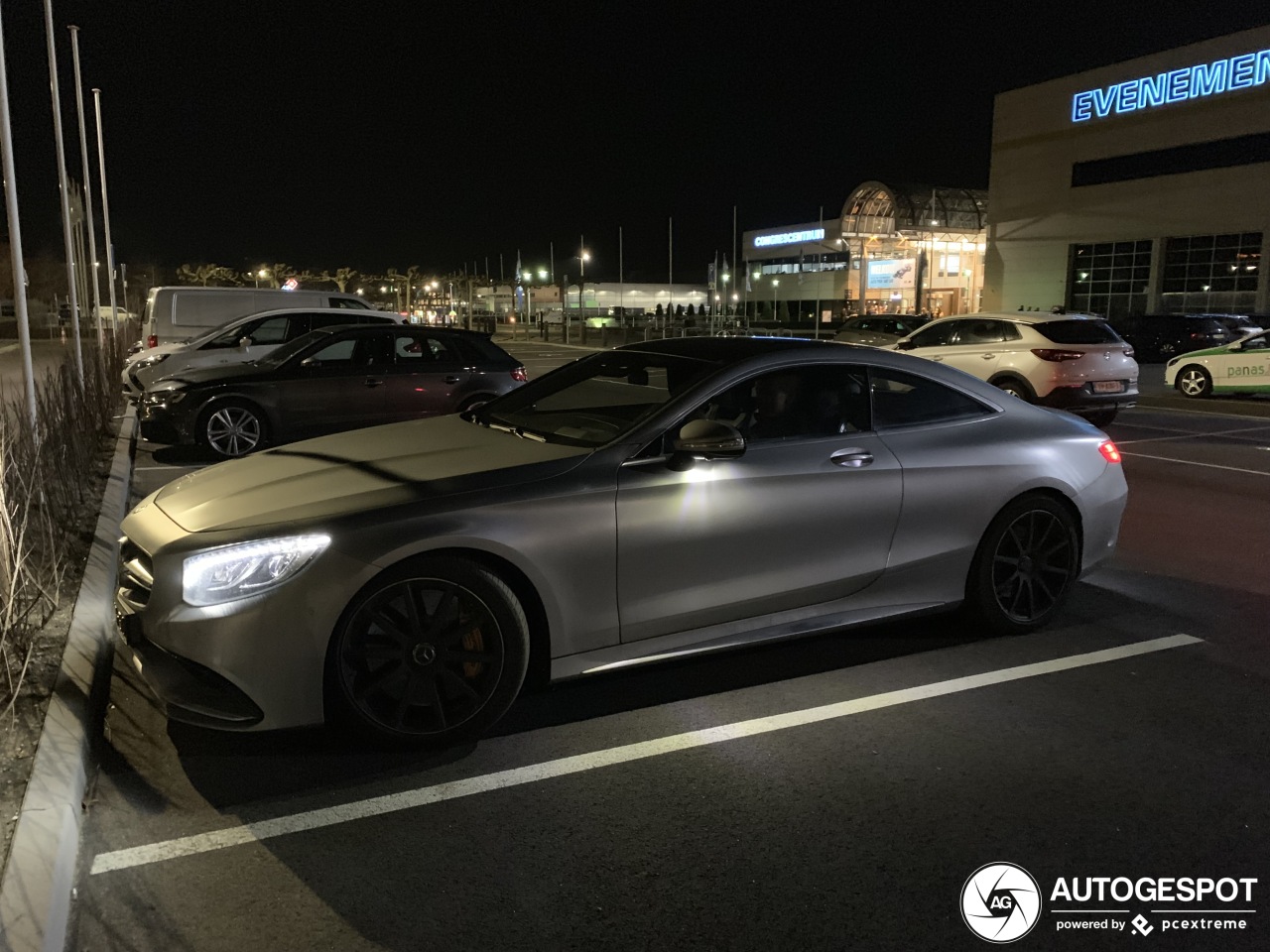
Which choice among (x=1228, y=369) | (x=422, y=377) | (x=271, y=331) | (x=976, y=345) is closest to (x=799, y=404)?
(x=422, y=377)

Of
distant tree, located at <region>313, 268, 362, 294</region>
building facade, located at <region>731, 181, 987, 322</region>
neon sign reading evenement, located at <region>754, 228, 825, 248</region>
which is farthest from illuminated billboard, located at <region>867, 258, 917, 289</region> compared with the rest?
distant tree, located at <region>313, 268, 362, 294</region>

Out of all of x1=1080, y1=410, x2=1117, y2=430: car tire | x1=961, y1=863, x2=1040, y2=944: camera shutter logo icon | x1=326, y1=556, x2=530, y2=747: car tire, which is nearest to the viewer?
x1=961, y1=863, x2=1040, y2=944: camera shutter logo icon

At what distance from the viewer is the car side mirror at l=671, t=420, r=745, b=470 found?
4.14 metres

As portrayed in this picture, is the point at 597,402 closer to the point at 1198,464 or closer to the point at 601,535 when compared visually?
the point at 601,535

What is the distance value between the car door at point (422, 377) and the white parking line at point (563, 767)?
25.5ft

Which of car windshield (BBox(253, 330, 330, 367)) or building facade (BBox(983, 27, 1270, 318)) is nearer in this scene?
car windshield (BBox(253, 330, 330, 367))

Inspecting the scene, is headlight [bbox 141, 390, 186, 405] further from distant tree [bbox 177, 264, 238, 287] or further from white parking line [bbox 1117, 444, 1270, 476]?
distant tree [bbox 177, 264, 238, 287]

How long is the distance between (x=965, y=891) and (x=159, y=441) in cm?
989

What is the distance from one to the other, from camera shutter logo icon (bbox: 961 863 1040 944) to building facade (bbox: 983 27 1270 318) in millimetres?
40839

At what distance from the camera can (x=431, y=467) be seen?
412cm

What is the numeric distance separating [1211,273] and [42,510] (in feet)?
142

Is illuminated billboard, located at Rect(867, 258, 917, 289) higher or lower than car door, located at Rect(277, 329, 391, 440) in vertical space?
higher

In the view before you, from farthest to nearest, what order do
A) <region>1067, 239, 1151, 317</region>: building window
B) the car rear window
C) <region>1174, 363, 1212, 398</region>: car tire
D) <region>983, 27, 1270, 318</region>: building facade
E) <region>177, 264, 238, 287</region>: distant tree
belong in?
<region>177, 264, 238, 287</region>: distant tree < <region>1067, 239, 1151, 317</region>: building window < <region>983, 27, 1270, 318</region>: building facade < <region>1174, 363, 1212, 398</region>: car tire < the car rear window

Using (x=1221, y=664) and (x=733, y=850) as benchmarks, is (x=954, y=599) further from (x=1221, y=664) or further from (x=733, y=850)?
(x=733, y=850)
